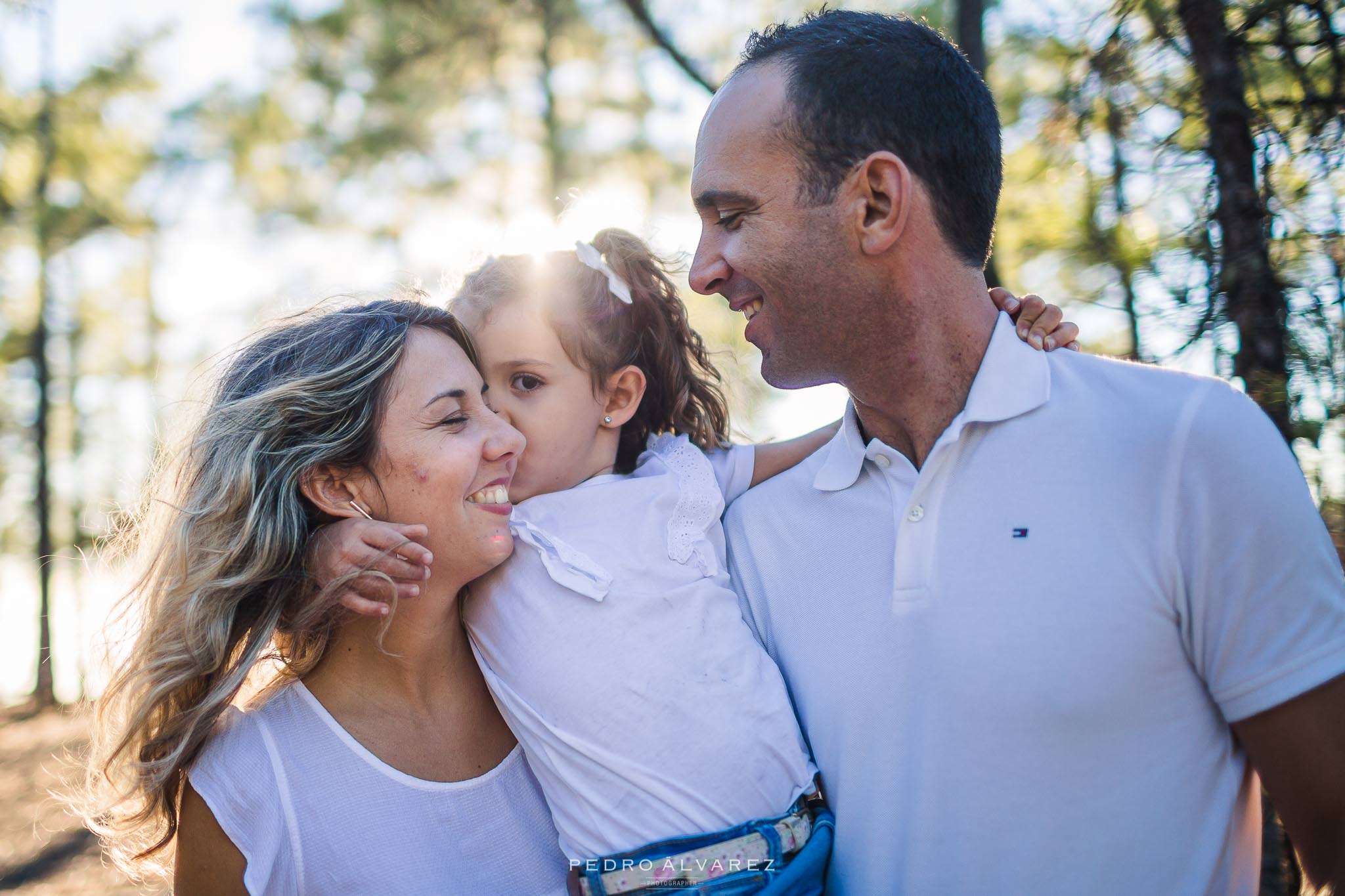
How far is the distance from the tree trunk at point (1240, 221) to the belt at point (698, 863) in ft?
5.47

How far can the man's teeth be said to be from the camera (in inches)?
92.5

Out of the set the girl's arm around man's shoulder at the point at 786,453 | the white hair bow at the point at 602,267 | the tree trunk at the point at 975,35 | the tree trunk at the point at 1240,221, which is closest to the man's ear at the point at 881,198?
the girl's arm around man's shoulder at the point at 786,453

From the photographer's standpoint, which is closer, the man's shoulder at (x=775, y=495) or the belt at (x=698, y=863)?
the belt at (x=698, y=863)

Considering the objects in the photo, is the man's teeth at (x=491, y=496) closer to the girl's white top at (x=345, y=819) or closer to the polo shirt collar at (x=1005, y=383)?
the girl's white top at (x=345, y=819)

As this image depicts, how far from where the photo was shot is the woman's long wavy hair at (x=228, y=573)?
2.19 m

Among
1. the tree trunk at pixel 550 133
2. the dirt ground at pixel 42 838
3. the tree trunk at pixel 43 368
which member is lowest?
the dirt ground at pixel 42 838

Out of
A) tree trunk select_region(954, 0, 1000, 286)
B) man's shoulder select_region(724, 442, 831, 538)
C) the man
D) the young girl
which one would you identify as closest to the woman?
the young girl

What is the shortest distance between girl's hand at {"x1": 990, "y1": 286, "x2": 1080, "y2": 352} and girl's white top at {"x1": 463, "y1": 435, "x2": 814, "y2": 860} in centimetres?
88

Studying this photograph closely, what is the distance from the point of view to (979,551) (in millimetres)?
1922

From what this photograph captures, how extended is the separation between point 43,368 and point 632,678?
1444 cm

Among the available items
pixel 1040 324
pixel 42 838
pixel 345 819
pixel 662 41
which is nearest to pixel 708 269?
pixel 1040 324

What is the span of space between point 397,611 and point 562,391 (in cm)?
73

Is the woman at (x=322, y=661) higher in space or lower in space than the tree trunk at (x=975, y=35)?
lower

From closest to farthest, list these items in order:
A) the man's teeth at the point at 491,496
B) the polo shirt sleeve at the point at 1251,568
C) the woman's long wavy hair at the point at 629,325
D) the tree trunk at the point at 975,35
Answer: the polo shirt sleeve at the point at 1251,568 < the man's teeth at the point at 491,496 < the woman's long wavy hair at the point at 629,325 < the tree trunk at the point at 975,35
